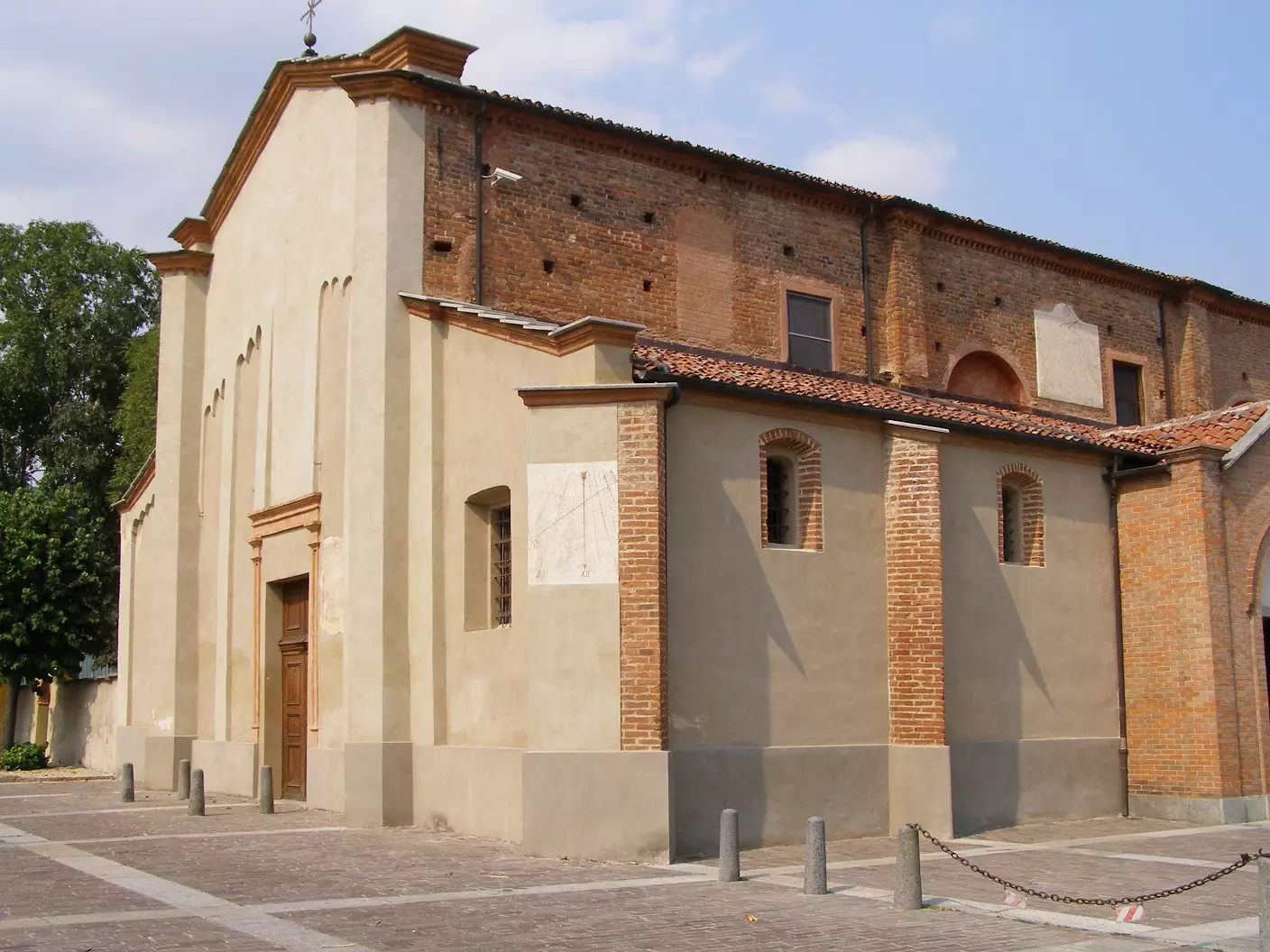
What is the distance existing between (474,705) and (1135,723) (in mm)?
8922

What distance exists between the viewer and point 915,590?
14320mm

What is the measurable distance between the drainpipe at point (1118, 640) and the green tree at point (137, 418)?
88.5 feet

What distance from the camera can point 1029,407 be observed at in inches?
851

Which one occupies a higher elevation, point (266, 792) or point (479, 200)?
point (479, 200)

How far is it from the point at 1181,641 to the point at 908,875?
28.9 feet

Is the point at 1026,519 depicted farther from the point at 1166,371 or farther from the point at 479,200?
the point at 1166,371

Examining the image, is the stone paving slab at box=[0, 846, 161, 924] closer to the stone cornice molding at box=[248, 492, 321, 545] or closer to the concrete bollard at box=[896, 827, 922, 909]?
the concrete bollard at box=[896, 827, 922, 909]

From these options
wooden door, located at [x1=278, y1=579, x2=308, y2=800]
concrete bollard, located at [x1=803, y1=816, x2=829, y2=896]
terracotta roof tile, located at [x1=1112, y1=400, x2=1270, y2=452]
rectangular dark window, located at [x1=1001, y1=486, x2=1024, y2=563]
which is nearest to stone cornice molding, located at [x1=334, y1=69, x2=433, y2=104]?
wooden door, located at [x1=278, y1=579, x2=308, y2=800]

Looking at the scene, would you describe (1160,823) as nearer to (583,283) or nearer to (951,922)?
(951,922)

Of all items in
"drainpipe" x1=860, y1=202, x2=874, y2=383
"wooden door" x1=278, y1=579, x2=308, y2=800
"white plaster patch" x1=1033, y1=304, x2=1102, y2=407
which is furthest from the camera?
"white plaster patch" x1=1033, y1=304, x2=1102, y2=407

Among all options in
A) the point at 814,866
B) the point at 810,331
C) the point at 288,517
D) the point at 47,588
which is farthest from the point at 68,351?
the point at 814,866

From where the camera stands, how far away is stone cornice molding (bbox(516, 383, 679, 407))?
40.5ft

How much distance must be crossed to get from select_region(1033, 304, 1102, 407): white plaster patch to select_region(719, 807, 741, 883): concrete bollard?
13.6 metres

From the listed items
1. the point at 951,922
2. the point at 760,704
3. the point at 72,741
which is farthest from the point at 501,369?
the point at 72,741
